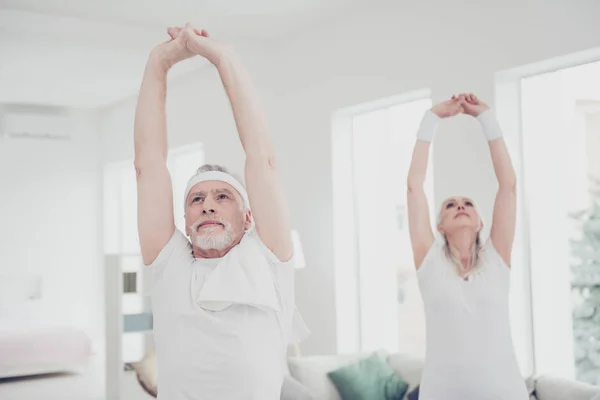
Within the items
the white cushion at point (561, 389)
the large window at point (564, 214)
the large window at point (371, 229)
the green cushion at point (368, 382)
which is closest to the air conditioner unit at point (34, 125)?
the large window at point (371, 229)

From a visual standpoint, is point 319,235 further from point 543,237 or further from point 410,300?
point 543,237

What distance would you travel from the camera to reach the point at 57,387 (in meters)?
7.18

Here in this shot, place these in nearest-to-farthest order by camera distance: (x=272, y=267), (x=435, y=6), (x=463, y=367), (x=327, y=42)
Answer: (x=272, y=267), (x=463, y=367), (x=435, y=6), (x=327, y=42)

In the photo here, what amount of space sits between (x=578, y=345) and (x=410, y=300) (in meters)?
1.36

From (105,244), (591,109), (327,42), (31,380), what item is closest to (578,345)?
(591,109)

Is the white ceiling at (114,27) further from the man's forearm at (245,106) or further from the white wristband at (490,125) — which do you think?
the man's forearm at (245,106)

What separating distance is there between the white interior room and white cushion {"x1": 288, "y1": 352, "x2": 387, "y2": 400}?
86 cm

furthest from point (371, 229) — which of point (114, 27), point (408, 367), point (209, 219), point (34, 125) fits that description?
point (34, 125)

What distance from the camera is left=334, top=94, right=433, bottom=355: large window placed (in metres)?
5.43

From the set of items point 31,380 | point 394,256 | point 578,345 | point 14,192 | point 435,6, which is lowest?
point 31,380

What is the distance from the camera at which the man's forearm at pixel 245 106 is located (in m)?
1.85

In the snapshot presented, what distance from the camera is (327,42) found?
5.75 meters

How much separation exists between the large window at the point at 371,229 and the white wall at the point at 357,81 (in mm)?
103

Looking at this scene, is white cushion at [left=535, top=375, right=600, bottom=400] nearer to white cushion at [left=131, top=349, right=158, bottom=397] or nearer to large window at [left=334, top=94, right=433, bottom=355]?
large window at [left=334, top=94, right=433, bottom=355]
